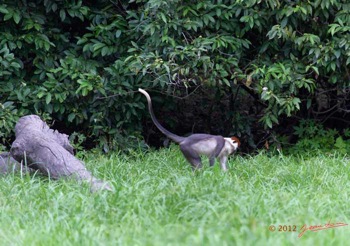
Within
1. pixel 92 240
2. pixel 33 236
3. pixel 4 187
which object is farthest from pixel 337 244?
pixel 4 187

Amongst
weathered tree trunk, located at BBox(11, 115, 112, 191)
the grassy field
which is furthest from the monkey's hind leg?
weathered tree trunk, located at BBox(11, 115, 112, 191)

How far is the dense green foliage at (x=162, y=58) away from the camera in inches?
332

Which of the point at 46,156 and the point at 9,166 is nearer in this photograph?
the point at 46,156

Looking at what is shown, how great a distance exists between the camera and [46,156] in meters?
6.73

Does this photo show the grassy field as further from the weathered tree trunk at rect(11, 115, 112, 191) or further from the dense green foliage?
the dense green foliage

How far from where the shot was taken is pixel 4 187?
247 inches

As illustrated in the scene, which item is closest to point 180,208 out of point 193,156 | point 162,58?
point 193,156

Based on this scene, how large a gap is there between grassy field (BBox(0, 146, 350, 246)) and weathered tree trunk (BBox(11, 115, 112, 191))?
0.14m

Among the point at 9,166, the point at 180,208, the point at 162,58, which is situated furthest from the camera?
the point at 162,58

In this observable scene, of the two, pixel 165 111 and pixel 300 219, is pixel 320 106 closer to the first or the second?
pixel 165 111

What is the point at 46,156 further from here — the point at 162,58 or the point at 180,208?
the point at 162,58

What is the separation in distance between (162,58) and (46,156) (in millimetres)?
2491

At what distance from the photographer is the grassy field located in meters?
4.51

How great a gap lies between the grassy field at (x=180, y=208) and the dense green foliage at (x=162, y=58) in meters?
1.81
